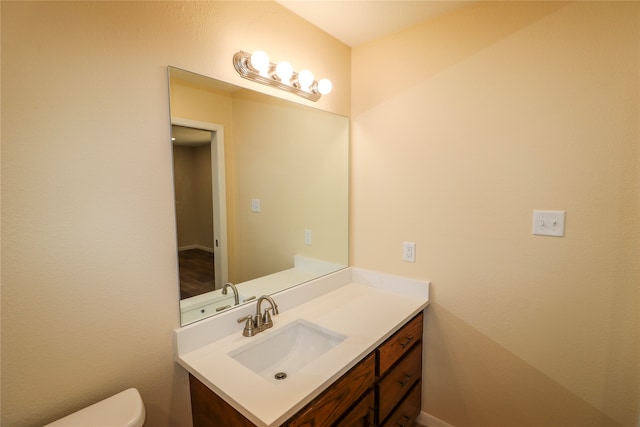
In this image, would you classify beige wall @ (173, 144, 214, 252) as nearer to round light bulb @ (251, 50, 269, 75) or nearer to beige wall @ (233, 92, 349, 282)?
beige wall @ (233, 92, 349, 282)

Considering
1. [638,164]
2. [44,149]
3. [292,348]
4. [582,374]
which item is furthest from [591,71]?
[44,149]

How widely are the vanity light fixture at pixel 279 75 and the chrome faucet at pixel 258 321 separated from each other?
1.05m

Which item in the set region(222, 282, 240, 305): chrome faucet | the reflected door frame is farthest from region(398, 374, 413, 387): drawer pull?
the reflected door frame

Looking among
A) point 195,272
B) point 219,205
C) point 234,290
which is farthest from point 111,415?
point 219,205

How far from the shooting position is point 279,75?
4.80 feet

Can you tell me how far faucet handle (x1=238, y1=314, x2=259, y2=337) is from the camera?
131 centimetres

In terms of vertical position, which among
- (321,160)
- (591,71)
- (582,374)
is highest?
(591,71)

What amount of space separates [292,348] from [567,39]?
184 centimetres

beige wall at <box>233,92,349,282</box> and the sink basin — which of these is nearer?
the sink basin

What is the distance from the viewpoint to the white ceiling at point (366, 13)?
4.84 ft

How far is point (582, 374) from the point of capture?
4.35 ft

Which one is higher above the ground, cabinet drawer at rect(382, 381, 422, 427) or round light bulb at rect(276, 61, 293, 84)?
round light bulb at rect(276, 61, 293, 84)

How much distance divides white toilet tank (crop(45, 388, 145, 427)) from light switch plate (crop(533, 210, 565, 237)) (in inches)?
67.9

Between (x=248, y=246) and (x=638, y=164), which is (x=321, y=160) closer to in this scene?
(x=248, y=246)
